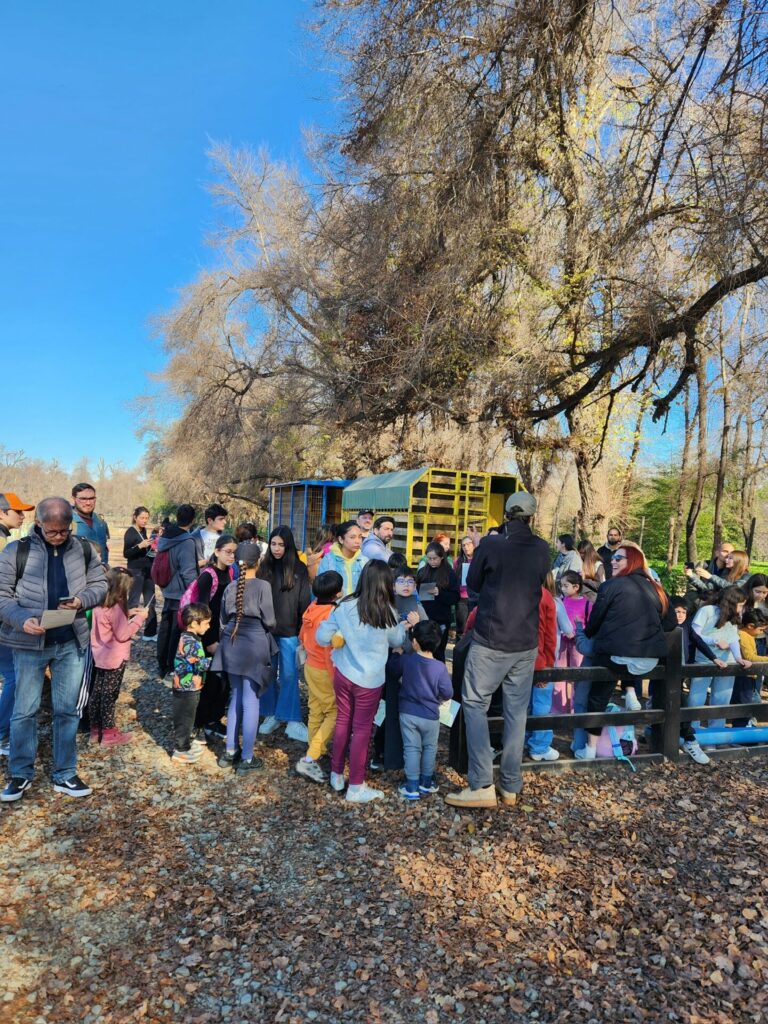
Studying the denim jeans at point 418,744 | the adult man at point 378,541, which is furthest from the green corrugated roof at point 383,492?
the denim jeans at point 418,744

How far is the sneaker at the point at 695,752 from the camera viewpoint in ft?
17.0

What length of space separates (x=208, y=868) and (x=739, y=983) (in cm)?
272

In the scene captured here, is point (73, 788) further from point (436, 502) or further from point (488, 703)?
point (436, 502)

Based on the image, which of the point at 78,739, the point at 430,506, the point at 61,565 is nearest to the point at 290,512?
the point at 430,506

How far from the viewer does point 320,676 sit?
15.7 feet

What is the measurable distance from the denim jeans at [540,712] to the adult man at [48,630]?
3.39m

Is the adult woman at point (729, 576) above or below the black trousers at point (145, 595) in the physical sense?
above

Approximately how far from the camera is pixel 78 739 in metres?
5.30

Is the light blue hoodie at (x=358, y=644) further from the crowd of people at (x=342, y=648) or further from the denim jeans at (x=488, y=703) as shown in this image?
the denim jeans at (x=488, y=703)

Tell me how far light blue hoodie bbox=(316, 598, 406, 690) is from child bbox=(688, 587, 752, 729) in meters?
3.13

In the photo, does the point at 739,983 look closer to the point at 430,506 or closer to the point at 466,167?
the point at 466,167

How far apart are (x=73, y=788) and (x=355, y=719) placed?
199 cm

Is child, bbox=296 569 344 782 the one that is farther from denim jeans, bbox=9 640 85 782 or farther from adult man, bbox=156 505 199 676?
adult man, bbox=156 505 199 676

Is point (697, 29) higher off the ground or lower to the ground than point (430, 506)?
higher
